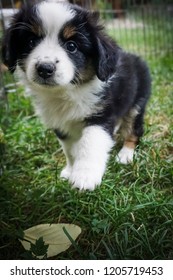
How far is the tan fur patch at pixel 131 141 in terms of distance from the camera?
2.92m

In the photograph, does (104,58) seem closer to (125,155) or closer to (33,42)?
(33,42)

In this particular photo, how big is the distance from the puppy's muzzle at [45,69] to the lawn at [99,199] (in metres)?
0.63

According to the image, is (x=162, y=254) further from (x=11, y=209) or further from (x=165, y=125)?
(x=165, y=125)

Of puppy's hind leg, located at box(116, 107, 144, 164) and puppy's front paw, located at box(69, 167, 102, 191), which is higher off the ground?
puppy's front paw, located at box(69, 167, 102, 191)

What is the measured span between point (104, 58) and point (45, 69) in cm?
37

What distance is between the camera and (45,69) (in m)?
2.01

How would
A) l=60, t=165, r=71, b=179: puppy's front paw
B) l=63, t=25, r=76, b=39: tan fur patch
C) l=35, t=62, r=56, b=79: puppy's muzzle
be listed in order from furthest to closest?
l=60, t=165, r=71, b=179: puppy's front paw < l=63, t=25, r=76, b=39: tan fur patch < l=35, t=62, r=56, b=79: puppy's muzzle

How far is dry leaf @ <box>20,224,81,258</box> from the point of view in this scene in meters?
1.85

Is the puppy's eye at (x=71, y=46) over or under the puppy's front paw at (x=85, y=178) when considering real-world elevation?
over

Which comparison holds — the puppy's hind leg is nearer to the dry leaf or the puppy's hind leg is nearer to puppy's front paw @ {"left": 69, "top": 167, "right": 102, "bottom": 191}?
puppy's front paw @ {"left": 69, "top": 167, "right": 102, "bottom": 191}

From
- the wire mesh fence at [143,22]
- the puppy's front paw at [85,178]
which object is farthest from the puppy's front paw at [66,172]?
the wire mesh fence at [143,22]

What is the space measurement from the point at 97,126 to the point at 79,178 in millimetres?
450

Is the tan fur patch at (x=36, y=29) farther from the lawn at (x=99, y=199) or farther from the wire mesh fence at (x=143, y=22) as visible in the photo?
the wire mesh fence at (x=143, y=22)

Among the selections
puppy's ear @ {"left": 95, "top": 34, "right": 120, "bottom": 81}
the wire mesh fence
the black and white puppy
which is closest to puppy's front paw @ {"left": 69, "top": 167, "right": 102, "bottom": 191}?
the black and white puppy
